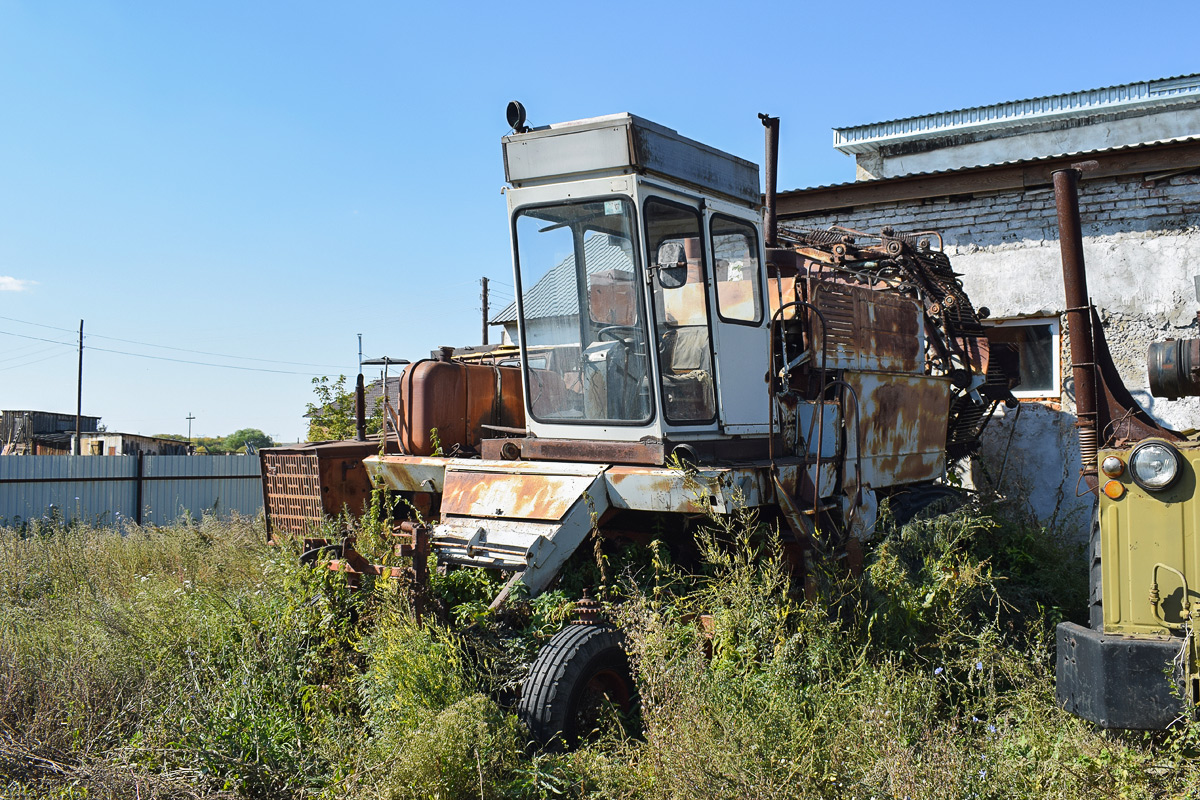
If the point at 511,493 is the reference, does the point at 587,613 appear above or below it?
below

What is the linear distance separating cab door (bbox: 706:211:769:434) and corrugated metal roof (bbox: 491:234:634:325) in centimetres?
62

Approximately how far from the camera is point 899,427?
7215mm

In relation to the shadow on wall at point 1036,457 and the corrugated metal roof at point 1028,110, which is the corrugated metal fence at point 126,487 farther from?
the corrugated metal roof at point 1028,110

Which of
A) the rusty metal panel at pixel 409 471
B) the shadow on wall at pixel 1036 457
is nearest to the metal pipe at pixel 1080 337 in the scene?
the rusty metal panel at pixel 409 471

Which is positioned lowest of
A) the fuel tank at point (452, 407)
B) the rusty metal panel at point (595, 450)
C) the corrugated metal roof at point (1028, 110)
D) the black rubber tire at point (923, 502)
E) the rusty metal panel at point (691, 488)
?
the black rubber tire at point (923, 502)

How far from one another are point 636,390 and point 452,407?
1.63m

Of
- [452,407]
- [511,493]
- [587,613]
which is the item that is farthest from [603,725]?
[452,407]

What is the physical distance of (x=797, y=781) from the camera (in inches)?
142

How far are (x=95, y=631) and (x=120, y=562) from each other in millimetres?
3768

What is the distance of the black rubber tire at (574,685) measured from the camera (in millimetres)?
4266

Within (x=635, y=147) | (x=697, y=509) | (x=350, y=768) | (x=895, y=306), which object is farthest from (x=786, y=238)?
(x=350, y=768)

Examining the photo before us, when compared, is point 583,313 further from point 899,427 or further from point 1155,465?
point 1155,465

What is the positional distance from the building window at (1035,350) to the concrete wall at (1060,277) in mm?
129

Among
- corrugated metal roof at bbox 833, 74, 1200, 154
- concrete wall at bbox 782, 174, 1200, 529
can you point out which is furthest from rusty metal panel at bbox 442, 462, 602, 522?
corrugated metal roof at bbox 833, 74, 1200, 154
